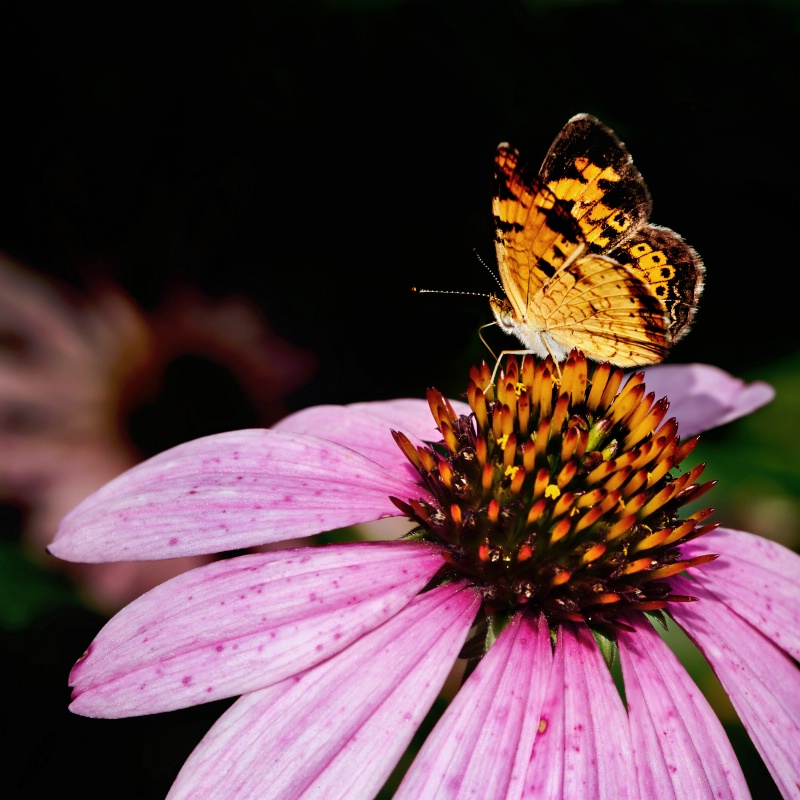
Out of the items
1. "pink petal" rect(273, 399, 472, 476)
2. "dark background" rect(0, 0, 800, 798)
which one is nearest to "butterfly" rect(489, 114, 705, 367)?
"pink petal" rect(273, 399, 472, 476)

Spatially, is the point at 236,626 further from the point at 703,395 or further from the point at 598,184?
the point at 703,395

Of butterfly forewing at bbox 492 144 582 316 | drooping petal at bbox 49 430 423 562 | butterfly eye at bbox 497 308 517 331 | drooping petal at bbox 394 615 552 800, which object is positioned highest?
butterfly forewing at bbox 492 144 582 316

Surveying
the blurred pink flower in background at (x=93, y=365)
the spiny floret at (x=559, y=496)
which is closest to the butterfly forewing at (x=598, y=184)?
the spiny floret at (x=559, y=496)

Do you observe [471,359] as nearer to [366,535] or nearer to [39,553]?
[366,535]

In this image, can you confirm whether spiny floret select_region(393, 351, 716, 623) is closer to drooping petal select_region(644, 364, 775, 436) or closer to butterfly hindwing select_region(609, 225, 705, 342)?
butterfly hindwing select_region(609, 225, 705, 342)

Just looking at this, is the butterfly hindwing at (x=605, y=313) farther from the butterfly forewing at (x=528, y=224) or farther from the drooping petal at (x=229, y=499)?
the drooping petal at (x=229, y=499)

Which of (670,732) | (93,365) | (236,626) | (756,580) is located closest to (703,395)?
(756,580)

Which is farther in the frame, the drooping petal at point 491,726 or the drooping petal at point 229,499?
the drooping petal at point 229,499
